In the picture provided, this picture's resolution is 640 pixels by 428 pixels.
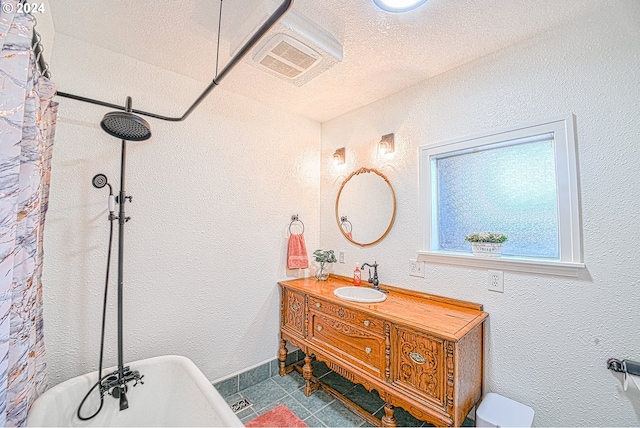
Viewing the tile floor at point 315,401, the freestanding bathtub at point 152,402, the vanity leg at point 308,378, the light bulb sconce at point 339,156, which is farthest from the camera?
the light bulb sconce at point 339,156

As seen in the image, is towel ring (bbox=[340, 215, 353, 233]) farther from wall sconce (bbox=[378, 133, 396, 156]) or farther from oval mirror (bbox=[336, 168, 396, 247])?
wall sconce (bbox=[378, 133, 396, 156])

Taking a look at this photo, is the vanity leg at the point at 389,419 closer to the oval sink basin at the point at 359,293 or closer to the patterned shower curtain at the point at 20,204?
the oval sink basin at the point at 359,293

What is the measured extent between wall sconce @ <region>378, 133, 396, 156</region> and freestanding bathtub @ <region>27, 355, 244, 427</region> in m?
2.03

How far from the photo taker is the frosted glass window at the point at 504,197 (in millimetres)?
1596

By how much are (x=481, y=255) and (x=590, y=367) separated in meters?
0.72

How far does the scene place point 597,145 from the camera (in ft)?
4.57

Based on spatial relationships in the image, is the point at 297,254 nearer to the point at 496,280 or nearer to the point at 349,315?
the point at 349,315

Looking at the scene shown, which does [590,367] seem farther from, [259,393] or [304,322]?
[259,393]

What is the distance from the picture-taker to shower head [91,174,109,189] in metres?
1.64

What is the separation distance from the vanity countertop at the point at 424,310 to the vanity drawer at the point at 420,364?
0.23 feet

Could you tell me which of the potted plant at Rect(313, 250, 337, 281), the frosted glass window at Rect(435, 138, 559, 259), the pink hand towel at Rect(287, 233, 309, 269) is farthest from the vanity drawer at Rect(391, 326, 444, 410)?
the pink hand towel at Rect(287, 233, 309, 269)

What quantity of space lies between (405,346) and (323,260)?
44.8 inches

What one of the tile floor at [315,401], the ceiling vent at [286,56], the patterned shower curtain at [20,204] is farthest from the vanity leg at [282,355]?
the ceiling vent at [286,56]

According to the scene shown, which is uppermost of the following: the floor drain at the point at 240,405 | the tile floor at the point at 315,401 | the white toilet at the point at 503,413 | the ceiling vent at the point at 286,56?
the ceiling vent at the point at 286,56
